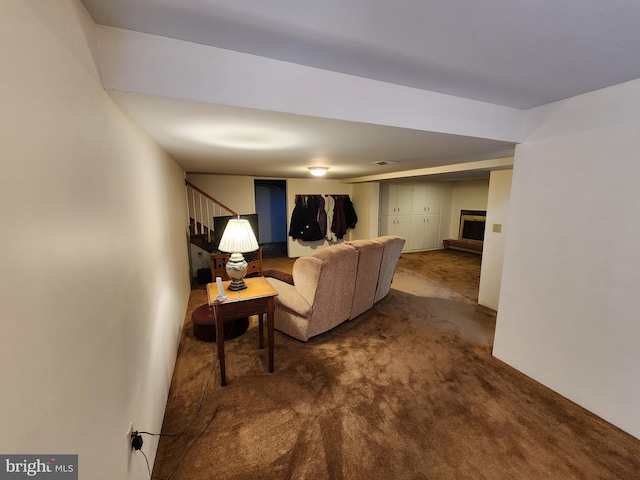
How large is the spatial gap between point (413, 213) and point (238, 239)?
17.0 feet

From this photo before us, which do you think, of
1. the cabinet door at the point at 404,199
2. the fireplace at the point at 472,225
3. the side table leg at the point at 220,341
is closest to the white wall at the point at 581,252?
the side table leg at the point at 220,341

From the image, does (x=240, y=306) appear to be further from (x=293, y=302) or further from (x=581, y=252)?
(x=581, y=252)

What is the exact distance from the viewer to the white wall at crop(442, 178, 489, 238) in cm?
594

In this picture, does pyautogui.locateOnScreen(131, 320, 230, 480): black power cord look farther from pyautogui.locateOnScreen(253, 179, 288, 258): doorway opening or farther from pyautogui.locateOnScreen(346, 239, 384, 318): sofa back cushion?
pyautogui.locateOnScreen(253, 179, 288, 258): doorway opening

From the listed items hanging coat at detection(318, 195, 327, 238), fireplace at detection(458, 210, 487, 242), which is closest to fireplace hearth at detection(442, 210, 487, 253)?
fireplace at detection(458, 210, 487, 242)

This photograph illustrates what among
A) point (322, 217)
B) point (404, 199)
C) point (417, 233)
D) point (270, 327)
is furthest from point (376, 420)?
point (417, 233)

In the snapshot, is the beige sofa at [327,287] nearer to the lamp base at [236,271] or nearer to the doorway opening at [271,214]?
the lamp base at [236,271]

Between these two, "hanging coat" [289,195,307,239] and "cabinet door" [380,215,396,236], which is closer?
"hanging coat" [289,195,307,239]

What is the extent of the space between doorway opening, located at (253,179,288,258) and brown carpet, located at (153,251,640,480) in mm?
4644

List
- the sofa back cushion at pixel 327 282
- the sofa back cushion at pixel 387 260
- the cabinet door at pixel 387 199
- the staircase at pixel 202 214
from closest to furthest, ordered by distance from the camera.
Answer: the sofa back cushion at pixel 327 282 < the sofa back cushion at pixel 387 260 < the staircase at pixel 202 214 < the cabinet door at pixel 387 199

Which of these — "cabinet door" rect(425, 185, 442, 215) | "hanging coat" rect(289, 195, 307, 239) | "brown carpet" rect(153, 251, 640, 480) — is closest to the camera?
"brown carpet" rect(153, 251, 640, 480)

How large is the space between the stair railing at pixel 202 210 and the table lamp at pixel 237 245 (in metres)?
2.53

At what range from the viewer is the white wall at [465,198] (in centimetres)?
594

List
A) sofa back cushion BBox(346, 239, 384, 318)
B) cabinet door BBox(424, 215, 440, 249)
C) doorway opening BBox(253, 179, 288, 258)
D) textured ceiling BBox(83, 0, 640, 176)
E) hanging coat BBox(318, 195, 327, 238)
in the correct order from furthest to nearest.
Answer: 1. doorway opening BBox(253, 179, 288, 258)
2. cabinet door BBox(424, 215, 440, 249)
3. hanging coat BBox(318, 195, 327, 238)
4. sofa back cushion BBox(346, 239, 384, 318)
5. textured ceiling BBox(83, 0, 640, 176)
